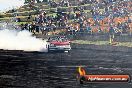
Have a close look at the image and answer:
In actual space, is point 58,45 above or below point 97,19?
below

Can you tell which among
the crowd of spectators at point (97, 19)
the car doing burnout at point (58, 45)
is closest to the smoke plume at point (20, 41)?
the crowd of spectators at point (97, 19)

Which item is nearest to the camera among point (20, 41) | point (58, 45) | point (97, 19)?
point (58, 45)

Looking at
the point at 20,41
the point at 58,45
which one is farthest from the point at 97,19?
the point at 58,45

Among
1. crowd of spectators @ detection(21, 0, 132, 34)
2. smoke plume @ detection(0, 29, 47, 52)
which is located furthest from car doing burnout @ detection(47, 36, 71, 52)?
crowd of spectators @ detection(21, 0, 132, 34)

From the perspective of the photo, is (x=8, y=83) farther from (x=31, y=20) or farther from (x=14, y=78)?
(x=31, y=20)

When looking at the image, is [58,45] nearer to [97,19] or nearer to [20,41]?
[20,41]

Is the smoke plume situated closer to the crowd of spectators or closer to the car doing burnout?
the crowd of spectators

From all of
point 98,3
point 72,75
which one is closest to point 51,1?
point 98,3

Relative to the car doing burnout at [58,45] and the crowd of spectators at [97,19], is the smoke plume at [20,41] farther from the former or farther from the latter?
the car doing burnout at [58,45]
